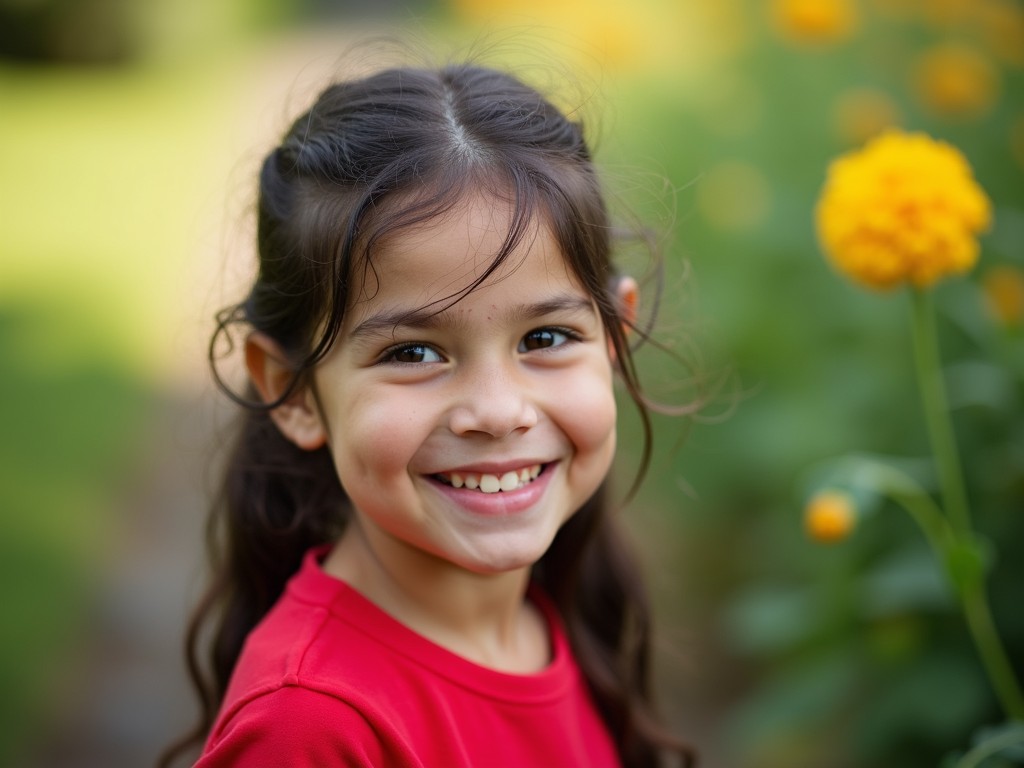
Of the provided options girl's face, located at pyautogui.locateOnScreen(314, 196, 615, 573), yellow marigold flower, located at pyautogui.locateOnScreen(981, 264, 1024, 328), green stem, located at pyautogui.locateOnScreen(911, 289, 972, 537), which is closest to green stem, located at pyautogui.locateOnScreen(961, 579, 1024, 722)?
green stem, located at pyautogui.locateOnScreen(911, 289, 972, 537)

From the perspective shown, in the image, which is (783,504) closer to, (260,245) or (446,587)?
(446,587)

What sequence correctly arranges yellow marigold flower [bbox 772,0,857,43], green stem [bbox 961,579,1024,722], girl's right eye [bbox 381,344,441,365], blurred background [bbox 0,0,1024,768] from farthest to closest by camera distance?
yellow marigold flower [bbox 772,0,857,43] → blurred background [bbox 0,0,1024,768] → green stem [bbox 961,579,1024,722] → girl's right eye [bbox 381,344,441,365]

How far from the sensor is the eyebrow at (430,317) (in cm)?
132

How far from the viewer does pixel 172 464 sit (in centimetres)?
480

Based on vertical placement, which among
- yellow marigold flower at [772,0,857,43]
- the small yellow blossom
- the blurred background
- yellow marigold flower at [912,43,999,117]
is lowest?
the blurred background

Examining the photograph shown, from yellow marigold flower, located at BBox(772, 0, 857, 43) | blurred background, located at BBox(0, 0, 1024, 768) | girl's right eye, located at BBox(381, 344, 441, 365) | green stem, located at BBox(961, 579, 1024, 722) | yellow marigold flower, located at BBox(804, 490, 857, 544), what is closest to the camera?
girl's right eye, located at BBox(381, 344, 441, 365)

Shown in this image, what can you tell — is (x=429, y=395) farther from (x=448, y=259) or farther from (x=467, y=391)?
(x=448, y=259)

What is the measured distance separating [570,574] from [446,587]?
37 centimetres

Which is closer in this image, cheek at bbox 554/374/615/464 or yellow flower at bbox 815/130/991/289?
cheek at bbox 554/374/615/464

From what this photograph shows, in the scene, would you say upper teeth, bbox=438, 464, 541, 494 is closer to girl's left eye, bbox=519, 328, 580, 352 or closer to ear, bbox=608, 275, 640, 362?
girl's left eye, bbox=519, 328, 580, 352

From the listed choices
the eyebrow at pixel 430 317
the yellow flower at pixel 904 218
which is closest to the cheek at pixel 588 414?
the eyebrow at pixel 430 317

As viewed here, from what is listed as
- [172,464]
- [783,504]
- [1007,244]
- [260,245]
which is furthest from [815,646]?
[172,464]

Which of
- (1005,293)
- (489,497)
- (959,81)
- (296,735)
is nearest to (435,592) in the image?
(489,497)

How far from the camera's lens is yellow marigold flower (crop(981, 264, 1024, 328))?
2.36 meters
